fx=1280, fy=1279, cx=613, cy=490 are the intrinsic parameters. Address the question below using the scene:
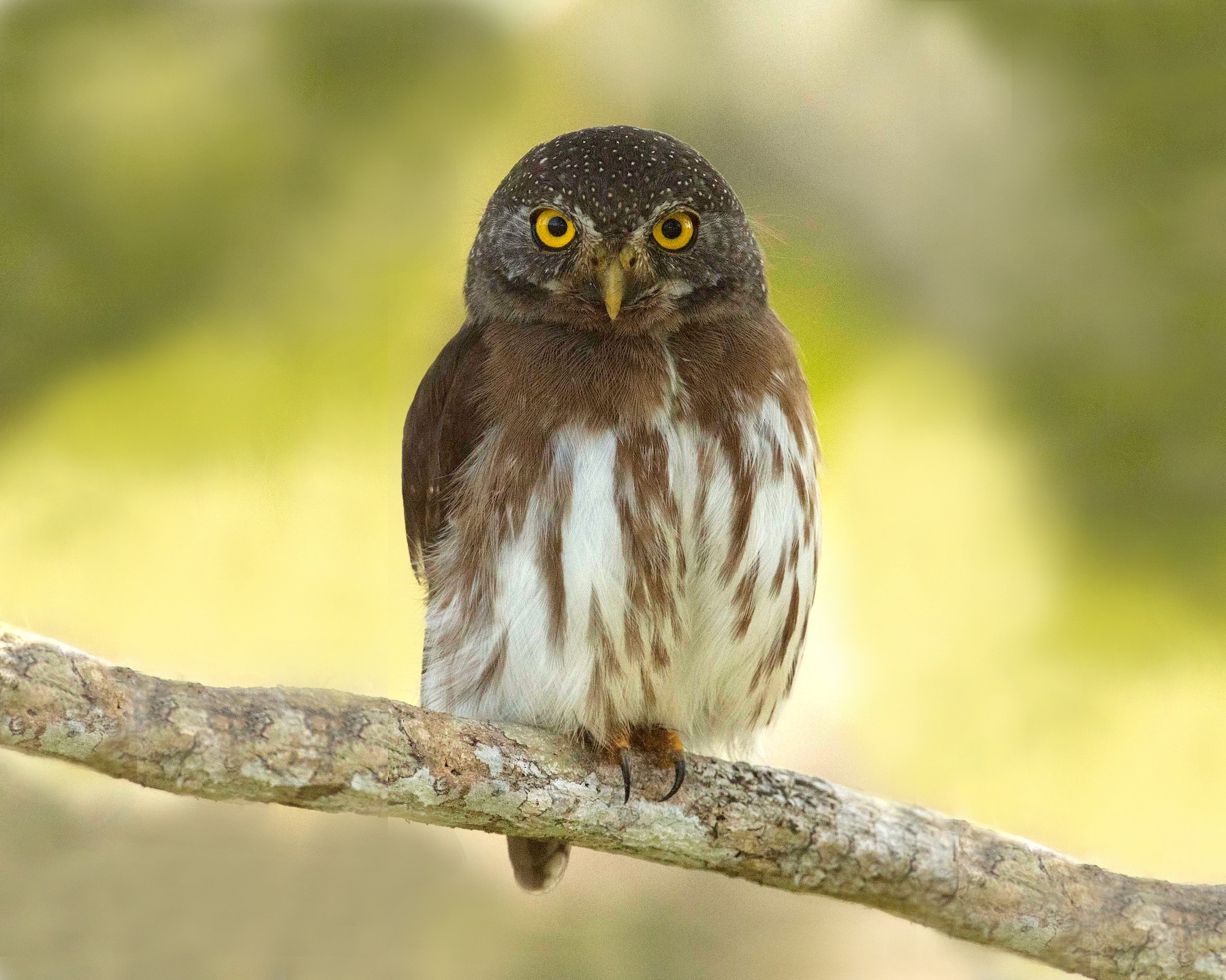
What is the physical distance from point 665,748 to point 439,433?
2.86ft

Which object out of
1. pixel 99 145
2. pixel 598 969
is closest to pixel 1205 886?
pixel 598 969

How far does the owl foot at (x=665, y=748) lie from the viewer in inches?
103

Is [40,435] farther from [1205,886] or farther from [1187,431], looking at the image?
[1187,431]

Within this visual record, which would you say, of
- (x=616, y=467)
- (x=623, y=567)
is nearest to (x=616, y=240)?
(x=616, y=467)

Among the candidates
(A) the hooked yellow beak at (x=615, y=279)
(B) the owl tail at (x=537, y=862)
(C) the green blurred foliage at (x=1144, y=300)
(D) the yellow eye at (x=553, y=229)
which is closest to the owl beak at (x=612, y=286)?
(A) the hooked yellow beak at (x=615, y=279)

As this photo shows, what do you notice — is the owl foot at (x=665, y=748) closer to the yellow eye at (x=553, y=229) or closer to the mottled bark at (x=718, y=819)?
the mottled bark at (x=718, y=819)

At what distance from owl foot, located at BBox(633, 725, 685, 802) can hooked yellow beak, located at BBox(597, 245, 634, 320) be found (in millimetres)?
887

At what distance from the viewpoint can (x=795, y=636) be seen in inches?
119

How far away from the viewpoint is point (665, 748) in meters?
2.69

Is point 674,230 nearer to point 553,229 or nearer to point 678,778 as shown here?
point 553,229

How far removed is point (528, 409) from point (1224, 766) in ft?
6.77

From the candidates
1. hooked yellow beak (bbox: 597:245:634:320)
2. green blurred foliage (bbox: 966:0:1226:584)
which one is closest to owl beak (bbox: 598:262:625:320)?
hooked yellow beak (bbox: 597:245:634:320)

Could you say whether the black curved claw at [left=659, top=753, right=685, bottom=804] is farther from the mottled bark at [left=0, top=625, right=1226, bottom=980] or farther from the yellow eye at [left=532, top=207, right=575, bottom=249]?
the yellow eye at [left=532, top=207, right=575, bottom=249]

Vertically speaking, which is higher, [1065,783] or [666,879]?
[1065,783]
